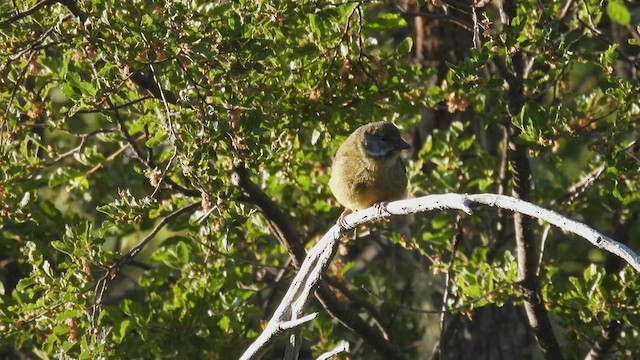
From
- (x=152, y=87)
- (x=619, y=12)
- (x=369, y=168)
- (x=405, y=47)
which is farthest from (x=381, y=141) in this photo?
(x=619, y=12)

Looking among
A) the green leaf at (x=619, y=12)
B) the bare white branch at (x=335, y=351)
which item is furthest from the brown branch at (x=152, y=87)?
the green leaf at (x=619, y=12)

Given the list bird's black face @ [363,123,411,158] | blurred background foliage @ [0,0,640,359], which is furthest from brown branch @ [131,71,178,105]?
bird's black face @ [363,123,411,158]

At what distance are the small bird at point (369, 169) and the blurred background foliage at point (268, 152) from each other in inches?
5.4

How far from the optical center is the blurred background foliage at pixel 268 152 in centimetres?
438

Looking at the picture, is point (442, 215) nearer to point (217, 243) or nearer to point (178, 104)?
point (217, 243)

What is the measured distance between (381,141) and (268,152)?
2.93 ft

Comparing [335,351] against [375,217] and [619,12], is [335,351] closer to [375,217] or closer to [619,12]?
[375,217]

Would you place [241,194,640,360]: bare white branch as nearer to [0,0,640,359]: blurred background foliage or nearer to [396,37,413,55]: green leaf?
[0,0,640,359]: blurred background foliage

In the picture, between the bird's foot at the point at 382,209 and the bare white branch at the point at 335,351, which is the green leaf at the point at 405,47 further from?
the bare white branch at the point at 335,351

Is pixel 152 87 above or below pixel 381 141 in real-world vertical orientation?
above

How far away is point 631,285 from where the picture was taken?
5.03 m

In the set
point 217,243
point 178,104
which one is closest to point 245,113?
point 178,104

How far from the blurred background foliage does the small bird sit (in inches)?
5.4

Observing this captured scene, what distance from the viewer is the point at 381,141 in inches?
209
